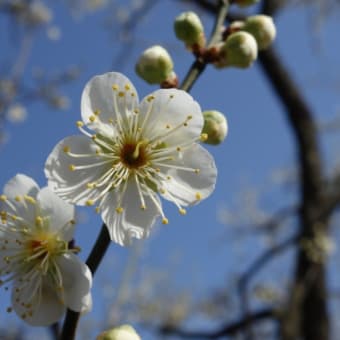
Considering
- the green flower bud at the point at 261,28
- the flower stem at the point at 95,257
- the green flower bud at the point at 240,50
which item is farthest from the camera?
the green flower bud at the point at 261,28

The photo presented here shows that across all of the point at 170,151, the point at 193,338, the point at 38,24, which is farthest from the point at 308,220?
the point at 170,151

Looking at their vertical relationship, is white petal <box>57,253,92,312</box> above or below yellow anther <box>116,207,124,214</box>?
below

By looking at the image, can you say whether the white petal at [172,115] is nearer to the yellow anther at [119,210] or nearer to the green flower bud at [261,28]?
the yellow anther at [119,210]

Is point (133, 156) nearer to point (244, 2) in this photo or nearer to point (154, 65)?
point (154, 65)

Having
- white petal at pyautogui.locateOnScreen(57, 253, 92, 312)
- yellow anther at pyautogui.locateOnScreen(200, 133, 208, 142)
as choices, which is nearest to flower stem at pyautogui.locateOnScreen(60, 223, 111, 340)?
white petal at pyautogui.locateOnScreen(57, 253, 92, 312)

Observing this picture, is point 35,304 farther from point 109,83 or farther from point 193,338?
point 193,338

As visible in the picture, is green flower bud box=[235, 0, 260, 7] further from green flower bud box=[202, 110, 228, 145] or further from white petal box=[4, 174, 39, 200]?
white petal box=[4, 174, 39, 200]

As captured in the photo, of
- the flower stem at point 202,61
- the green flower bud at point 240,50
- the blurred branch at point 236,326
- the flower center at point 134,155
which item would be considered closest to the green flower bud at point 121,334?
the flower center at point 134,155
